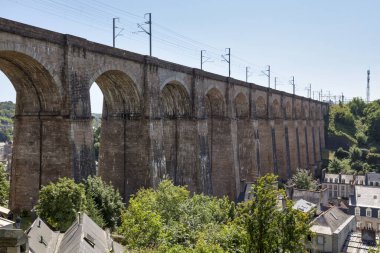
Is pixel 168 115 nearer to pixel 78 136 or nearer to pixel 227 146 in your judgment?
pixel 227 146

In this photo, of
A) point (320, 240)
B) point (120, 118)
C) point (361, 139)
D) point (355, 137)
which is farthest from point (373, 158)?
point (120, 118)

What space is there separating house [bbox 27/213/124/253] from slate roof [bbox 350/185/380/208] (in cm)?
4316

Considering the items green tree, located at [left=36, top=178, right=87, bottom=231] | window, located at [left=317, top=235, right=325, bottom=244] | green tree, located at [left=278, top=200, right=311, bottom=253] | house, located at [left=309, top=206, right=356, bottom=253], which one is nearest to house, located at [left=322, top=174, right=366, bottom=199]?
house, located at [left=309, top=206, right=356, bottom=253]

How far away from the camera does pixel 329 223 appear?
120 feet

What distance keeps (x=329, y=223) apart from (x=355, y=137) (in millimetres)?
70587

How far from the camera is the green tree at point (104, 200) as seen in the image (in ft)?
74.8

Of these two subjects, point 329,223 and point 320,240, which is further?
point 329,223

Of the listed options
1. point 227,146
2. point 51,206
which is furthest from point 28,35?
point 227,146

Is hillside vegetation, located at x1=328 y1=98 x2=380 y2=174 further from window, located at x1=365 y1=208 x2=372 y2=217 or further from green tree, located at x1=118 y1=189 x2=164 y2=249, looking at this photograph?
green tree, located at x1=118 y1=189 x2=164 y2=249

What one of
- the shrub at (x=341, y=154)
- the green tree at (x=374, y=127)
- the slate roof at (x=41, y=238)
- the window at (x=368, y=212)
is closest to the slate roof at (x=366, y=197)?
the window at (x=368, y=212)

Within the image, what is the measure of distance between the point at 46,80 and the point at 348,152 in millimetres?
84470

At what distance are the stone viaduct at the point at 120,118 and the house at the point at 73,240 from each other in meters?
4.81

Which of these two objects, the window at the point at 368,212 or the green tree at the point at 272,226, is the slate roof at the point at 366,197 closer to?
the window at the point at 368,212

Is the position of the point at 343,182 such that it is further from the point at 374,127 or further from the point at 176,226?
the point at 176,226
